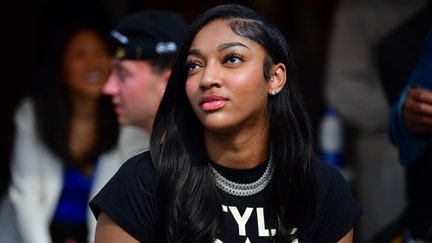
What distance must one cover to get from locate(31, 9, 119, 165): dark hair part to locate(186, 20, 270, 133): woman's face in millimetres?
2163

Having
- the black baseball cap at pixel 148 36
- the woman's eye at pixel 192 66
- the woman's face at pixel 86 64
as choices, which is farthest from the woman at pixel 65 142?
the woman's eye at pixel 192 66

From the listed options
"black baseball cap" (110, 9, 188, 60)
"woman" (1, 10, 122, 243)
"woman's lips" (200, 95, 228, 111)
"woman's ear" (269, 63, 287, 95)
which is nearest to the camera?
"woman's lips" (200, 95, 228, 111)

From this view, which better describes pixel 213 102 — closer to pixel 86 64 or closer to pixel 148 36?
pixel 148 36

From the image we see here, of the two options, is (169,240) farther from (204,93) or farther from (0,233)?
(0,233)

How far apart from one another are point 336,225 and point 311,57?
3.53m

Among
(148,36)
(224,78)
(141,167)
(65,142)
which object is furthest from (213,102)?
(65,142)

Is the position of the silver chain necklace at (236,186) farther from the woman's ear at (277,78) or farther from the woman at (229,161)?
the woman's ear at (277,78)

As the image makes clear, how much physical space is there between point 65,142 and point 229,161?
216 cm

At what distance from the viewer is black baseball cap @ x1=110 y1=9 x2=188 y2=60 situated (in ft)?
14.4

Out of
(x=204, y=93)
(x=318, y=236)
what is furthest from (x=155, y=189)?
(x=318, y=236)

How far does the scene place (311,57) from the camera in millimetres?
6664

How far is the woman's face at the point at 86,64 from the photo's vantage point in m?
5.27

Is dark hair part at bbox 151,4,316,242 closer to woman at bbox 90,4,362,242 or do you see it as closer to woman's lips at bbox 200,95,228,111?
woman at bbox 90,4,362,242

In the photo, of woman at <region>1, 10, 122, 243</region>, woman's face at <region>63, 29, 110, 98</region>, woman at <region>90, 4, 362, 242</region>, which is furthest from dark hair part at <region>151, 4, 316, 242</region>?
woman's face at <region>63, 29, 110, 98</region>
